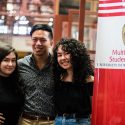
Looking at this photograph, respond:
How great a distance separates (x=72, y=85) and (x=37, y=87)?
0.95ft

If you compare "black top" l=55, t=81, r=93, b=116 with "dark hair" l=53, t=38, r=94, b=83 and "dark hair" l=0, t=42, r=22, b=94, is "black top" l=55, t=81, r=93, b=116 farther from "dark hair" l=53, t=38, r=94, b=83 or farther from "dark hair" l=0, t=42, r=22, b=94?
"dark hair" l=0, t=42, r=22, b=94

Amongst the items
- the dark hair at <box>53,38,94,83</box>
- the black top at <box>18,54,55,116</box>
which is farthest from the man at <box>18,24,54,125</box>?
the dark hair at <box>53,38,94,83</box>

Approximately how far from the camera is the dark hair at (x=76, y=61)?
8.05 ft

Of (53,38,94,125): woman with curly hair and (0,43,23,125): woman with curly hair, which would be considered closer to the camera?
(53,38,94,125): woman with curly hair

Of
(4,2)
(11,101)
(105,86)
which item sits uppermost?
(4,2)

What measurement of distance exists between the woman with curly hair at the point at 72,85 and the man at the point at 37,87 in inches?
3.9

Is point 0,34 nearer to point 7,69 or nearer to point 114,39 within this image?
point 7,69

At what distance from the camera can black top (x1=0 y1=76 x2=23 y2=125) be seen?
2.52 metres

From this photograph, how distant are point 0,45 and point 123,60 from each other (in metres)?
0.99

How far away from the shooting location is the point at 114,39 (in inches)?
81.5

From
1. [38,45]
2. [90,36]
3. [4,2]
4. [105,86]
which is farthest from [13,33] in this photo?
[105,86]

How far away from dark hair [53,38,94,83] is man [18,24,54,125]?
102mm

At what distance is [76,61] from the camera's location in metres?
2.47

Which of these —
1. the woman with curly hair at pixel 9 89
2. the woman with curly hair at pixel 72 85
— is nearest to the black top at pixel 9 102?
the woman with curly hair at pixel 9 89
